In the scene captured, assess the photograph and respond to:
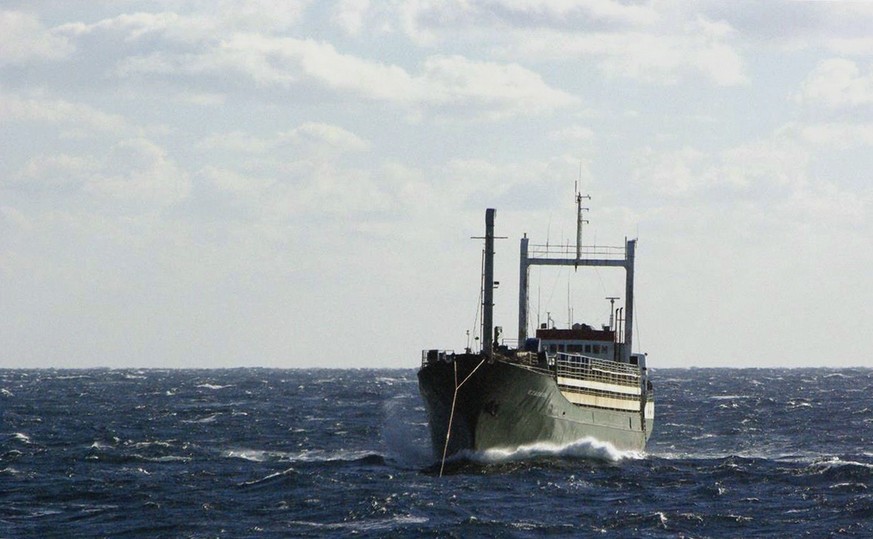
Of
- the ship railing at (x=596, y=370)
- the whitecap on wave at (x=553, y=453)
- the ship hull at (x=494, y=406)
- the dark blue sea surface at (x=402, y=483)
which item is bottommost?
the dark blue sea surface at (x=402, y=483)

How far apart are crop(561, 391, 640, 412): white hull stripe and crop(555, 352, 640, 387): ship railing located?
866mm

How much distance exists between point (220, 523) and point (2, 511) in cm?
876

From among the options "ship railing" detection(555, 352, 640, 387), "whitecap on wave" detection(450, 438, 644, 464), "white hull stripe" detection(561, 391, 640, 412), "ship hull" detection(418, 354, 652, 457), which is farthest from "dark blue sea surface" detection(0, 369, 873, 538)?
"ship railing" detection(555, 352, 640, 387)

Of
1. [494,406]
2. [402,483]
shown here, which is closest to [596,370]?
[494,406]

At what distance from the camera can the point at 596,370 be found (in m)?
68.2

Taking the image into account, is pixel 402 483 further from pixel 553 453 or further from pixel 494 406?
pixel 553 453

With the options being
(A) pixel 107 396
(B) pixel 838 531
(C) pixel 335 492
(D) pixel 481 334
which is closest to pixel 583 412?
(D) pixel 481 334

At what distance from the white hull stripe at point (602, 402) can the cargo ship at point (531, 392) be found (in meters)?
0.05

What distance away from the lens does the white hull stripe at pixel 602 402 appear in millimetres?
65312

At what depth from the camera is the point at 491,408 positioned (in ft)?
200

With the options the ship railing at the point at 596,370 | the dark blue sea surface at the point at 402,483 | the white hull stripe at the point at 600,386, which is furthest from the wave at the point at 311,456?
the ship railing at the point at 596,370

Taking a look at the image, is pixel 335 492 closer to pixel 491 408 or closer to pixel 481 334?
pixel 491 408

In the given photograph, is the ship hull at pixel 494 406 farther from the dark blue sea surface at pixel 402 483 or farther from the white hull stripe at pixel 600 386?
the white hull stripe at pixel 600 386

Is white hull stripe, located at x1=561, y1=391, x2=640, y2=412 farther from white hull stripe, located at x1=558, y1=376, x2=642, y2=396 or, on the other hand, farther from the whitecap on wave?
the whitecap on wave
